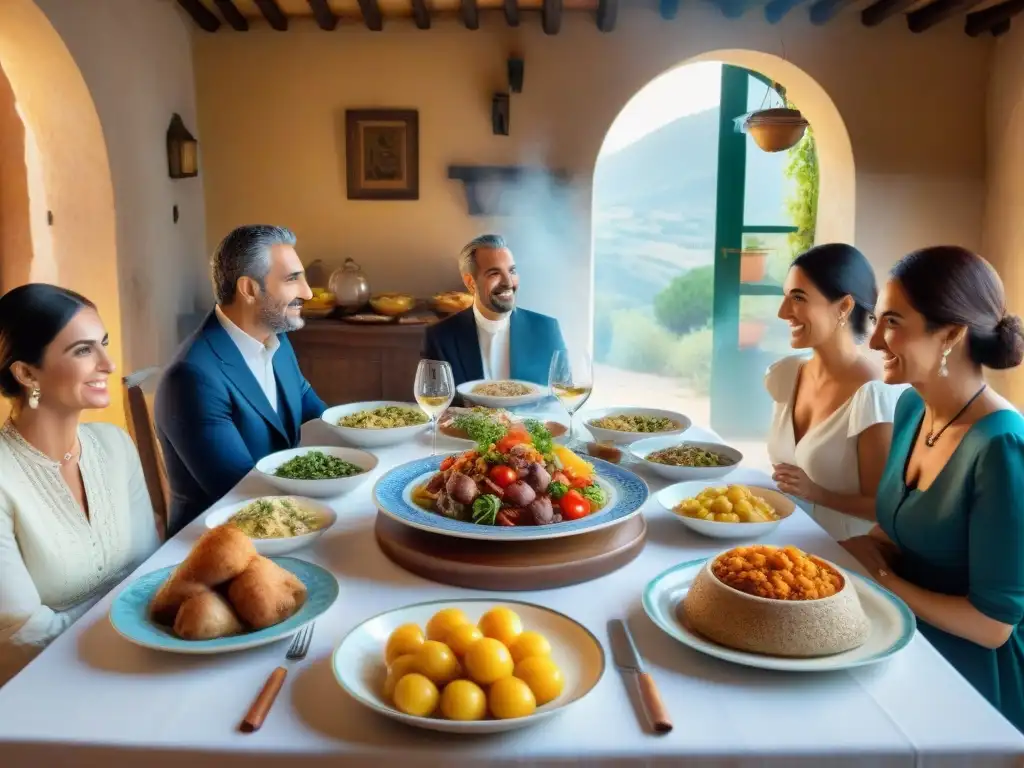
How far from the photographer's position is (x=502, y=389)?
2.94 m

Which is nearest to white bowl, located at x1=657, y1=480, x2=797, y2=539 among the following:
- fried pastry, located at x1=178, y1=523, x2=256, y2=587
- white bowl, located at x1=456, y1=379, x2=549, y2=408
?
fried pastry, located at x1=178, y1=523, x2=256, y2=587

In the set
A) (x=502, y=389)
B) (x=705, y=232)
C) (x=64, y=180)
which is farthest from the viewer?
(x=705, y=232)

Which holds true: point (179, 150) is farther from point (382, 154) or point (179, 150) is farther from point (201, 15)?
point (382, 154)

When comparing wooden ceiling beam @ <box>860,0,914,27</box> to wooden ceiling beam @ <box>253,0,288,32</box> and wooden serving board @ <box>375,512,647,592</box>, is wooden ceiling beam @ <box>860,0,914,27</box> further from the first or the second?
wooden serving board @ <box>375,512,647,592</box>

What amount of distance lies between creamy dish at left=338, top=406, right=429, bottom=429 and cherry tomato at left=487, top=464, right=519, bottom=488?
0.86 metres

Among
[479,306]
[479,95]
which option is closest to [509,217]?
[479,95]

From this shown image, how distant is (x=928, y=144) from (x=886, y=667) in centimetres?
467

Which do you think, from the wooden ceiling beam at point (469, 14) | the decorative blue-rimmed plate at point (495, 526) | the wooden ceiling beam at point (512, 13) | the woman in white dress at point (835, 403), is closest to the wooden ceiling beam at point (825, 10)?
the wooden ceiling beam at point (512, 13)

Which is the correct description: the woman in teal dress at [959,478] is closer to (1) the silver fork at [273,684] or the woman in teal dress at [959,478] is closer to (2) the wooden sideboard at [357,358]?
(1) the silver fork at [273,684]

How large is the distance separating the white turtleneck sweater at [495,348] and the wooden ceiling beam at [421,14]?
1991 mm

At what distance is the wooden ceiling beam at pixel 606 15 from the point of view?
4703 mm

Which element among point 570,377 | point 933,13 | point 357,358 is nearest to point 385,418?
point 570,377

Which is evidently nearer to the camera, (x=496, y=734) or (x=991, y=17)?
(x=496, y=734)

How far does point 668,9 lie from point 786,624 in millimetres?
4351
